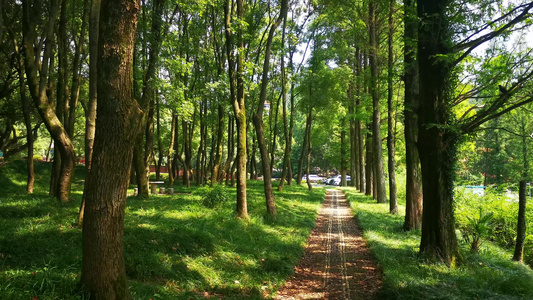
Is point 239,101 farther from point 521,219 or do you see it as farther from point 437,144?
point 521,219

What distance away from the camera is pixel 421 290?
15.2 ft

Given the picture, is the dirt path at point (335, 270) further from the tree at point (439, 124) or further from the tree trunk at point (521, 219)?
the tree trunk at point (521, 219)

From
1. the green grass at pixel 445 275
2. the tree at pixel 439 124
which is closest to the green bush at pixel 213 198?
the green grass at pixel 445 275

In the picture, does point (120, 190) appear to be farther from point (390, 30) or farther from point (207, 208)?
point (390, 30)

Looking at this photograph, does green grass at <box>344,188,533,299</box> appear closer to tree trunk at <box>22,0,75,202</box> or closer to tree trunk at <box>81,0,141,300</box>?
tree trunk at <box>81,0,141,300</box>

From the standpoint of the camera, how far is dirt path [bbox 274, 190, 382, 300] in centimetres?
543

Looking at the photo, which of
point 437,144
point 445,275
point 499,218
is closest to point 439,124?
point 437,144

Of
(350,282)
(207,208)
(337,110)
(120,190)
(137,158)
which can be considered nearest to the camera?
(120,190)

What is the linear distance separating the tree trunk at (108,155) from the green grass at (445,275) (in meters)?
3.97

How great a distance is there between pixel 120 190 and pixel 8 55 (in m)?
14.9

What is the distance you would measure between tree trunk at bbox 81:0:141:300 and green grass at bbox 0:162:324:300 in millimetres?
405

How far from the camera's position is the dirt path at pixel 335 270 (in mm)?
5434

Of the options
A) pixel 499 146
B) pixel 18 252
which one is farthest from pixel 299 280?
pixel 499 146

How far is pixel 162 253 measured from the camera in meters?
5.82
